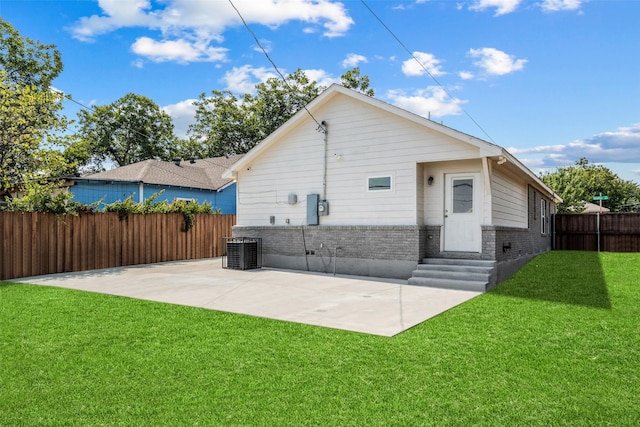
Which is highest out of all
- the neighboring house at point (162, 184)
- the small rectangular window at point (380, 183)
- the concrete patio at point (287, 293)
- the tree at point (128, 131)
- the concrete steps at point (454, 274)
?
the tree at point (128, 131)

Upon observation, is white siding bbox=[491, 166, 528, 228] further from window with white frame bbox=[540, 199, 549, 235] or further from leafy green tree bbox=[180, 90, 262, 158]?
leafy green tree bbox=[180, 90, 262, 158]

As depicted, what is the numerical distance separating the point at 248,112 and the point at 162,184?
626 inches

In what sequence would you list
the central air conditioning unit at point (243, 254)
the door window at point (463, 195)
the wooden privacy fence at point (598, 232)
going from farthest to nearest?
the wooden privacy fence at point (598, 232)
the central air conditioning unit at point (243, 254)
the door window at point (463, 195)

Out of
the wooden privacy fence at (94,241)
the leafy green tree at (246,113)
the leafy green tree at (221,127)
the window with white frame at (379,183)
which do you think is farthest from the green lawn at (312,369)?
the leafy green tree at (221,127)

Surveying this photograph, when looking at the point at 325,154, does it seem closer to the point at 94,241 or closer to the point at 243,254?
the point at 243,254

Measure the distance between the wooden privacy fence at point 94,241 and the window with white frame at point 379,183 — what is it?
7.50 m

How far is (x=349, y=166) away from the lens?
11.4m

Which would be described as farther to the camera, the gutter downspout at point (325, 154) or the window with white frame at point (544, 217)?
the window with white frame at point (544, 217)

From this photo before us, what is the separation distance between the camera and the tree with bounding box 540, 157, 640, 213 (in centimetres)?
2820

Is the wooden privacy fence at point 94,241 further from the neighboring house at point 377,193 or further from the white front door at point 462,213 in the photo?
the white front door at point 462,213

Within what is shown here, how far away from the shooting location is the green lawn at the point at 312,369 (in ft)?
9.81

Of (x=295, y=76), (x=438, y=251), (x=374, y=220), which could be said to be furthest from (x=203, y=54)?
(x=295, y=76)

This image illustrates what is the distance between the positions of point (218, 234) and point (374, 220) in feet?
26.1

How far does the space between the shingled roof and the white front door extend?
12.6 m
